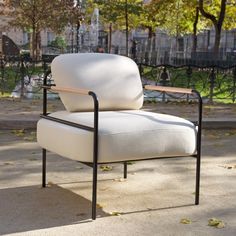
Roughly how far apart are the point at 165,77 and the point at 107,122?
9779mm

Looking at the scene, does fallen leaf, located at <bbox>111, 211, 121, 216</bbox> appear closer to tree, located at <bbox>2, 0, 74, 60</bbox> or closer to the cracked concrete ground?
the cracked concrete ground

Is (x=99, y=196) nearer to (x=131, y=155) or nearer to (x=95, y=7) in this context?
(x=131, y=155)

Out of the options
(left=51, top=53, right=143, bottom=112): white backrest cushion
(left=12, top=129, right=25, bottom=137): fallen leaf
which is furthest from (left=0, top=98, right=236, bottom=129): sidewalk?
(left=51, top=53, right=143, bottom=112): white backrest cushion

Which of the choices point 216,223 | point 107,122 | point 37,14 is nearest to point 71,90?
point 107,122

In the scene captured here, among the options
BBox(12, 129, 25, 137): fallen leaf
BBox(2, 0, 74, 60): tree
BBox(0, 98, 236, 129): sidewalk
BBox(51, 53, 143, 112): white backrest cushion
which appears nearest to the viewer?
BBox(51, 53, 143, 112): white backrest cushion

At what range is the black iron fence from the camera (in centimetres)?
1331

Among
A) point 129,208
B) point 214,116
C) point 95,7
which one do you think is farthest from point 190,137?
point 95,7

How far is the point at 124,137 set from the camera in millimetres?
4156

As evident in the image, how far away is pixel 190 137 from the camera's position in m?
4.50

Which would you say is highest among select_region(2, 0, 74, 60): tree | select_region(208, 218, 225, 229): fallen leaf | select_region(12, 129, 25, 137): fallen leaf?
select_region(2, 0, 74, 60): tree

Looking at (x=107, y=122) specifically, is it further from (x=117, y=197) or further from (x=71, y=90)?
(x=117, y=197)

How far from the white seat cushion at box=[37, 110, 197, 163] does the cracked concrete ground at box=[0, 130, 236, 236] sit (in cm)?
46

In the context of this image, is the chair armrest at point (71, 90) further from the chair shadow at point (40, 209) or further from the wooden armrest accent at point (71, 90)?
the chair shadow at point (40, 209)

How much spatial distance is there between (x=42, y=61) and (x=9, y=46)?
20.1 m
